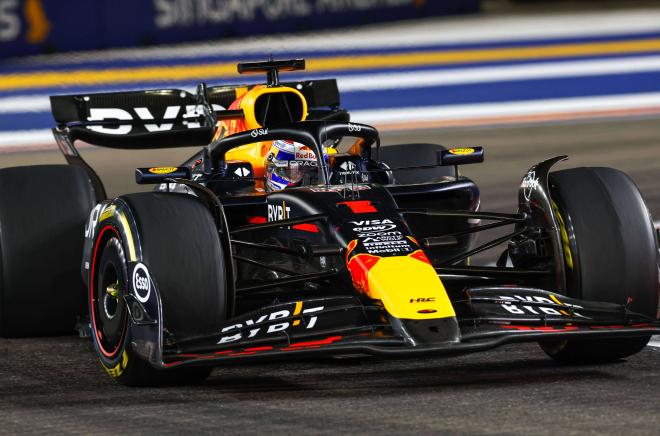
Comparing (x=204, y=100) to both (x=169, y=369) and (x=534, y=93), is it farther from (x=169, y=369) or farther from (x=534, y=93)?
(x=534, y=93)

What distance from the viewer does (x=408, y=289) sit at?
6684mm

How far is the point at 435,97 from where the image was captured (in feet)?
66.5

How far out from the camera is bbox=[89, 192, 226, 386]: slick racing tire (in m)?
6.79

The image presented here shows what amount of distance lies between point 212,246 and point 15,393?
115 cm

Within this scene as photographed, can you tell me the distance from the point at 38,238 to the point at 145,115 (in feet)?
7.20

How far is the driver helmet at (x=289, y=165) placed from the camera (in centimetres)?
843

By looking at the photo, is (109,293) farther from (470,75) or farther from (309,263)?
(470,75)

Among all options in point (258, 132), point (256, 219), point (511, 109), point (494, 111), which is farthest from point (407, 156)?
point (511, 109)

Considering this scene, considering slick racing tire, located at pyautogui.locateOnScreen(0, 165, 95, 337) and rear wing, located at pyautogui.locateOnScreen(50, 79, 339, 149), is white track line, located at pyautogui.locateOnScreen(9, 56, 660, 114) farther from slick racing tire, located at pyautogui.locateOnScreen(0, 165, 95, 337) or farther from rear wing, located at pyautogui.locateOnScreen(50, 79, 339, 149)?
slick racing tire, located at pyautogui.locateOnScreen(0, 165, 95, 337)

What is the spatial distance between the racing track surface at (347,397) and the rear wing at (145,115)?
1.89 m

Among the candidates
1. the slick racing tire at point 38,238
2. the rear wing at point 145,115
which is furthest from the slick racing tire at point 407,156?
the slick racing tire at point 38,238

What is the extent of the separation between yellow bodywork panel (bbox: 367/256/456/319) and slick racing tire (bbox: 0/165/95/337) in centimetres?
227

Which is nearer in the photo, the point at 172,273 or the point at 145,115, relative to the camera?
the point at 172,273

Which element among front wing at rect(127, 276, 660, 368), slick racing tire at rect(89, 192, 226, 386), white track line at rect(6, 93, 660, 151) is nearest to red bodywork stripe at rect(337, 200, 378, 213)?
front wing at rect(127, 276, 660, 368)
